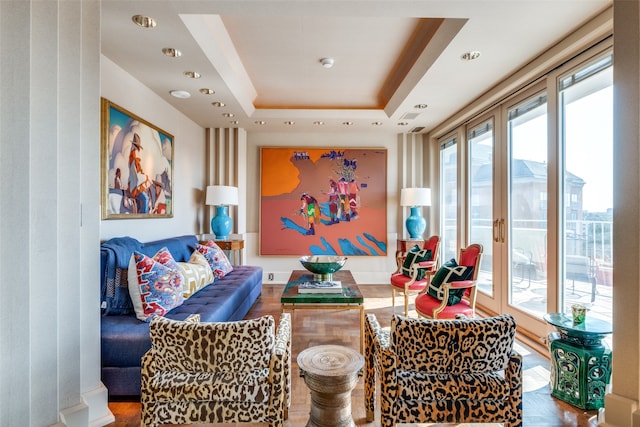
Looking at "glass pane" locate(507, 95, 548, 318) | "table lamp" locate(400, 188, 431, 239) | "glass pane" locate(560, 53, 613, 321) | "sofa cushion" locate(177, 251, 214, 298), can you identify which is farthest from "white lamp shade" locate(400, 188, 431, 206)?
"sofa cushion" locate(177, 251, 214, 298)

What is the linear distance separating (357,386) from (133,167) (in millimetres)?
2922

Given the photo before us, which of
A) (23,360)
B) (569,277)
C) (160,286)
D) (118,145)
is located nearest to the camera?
(23,360)

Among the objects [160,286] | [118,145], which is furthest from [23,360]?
[118,145]

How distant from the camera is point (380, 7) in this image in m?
2.22

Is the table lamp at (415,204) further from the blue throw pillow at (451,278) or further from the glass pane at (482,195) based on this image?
the blue throw pillow at (451,278)

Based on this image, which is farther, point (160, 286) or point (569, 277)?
point (569, 277)

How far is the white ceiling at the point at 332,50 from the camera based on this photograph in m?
2.23

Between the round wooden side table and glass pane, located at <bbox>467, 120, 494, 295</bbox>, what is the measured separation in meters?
3.04

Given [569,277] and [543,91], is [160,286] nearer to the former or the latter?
[569,277]

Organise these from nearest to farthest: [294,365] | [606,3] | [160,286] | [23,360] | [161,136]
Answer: [23,360]
[606,3]
[160,286]
[294,365]
[161,136]

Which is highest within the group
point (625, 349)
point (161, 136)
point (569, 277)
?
point (161, 136)

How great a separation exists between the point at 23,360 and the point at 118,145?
6.81ft

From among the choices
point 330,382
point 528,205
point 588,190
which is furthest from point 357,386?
→ point 528,205

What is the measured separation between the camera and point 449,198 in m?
5.34
